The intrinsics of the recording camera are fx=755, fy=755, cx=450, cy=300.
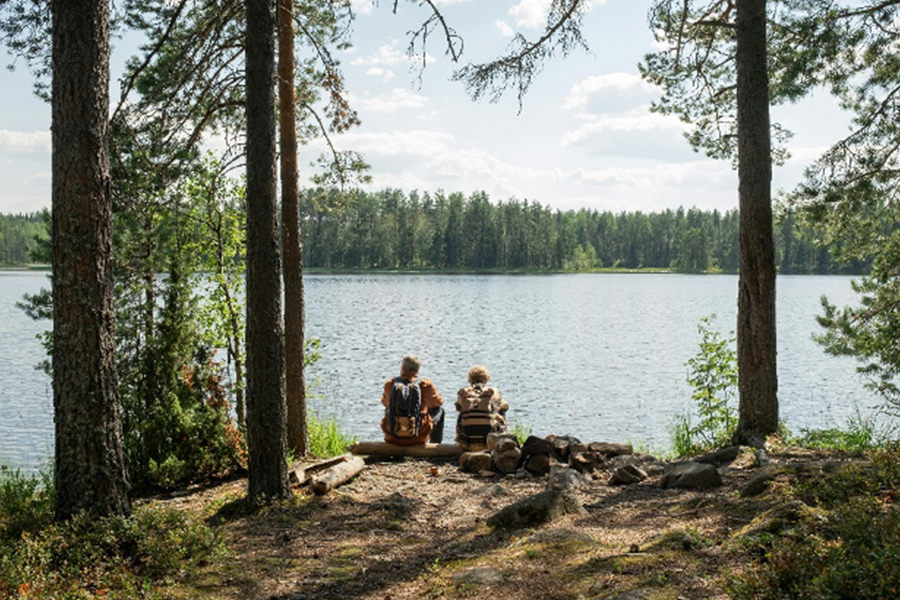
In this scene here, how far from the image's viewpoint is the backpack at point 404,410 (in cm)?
958

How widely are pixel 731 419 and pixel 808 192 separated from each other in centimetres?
326

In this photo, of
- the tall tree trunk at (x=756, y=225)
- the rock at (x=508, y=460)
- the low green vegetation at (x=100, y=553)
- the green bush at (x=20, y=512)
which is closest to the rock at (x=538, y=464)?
the rock at (x=508, y=460)

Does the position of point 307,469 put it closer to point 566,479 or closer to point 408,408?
point 408,408

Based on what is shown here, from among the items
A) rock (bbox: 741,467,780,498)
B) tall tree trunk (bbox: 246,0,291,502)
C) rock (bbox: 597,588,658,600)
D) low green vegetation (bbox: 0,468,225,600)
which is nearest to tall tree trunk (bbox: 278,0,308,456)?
tall tree trunk (bbox: 246,0,291,502)

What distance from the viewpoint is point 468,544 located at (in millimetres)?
5746

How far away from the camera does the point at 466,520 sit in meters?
6.74

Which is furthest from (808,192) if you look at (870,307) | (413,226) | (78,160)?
(413,226)

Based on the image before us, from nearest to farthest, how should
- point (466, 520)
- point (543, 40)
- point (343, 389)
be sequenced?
point (466, 520) → point (543, 40) → point (343, 389)

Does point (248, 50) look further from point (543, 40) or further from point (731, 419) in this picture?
point (731, 419)

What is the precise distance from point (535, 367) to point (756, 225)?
14.2m

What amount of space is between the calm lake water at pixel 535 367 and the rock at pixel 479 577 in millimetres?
6248

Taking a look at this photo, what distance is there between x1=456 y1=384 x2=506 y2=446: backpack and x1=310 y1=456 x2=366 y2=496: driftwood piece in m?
1.57

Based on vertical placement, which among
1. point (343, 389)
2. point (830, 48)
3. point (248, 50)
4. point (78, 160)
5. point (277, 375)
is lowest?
point (343, 389)

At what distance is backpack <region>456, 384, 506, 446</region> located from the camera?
9.61 m
